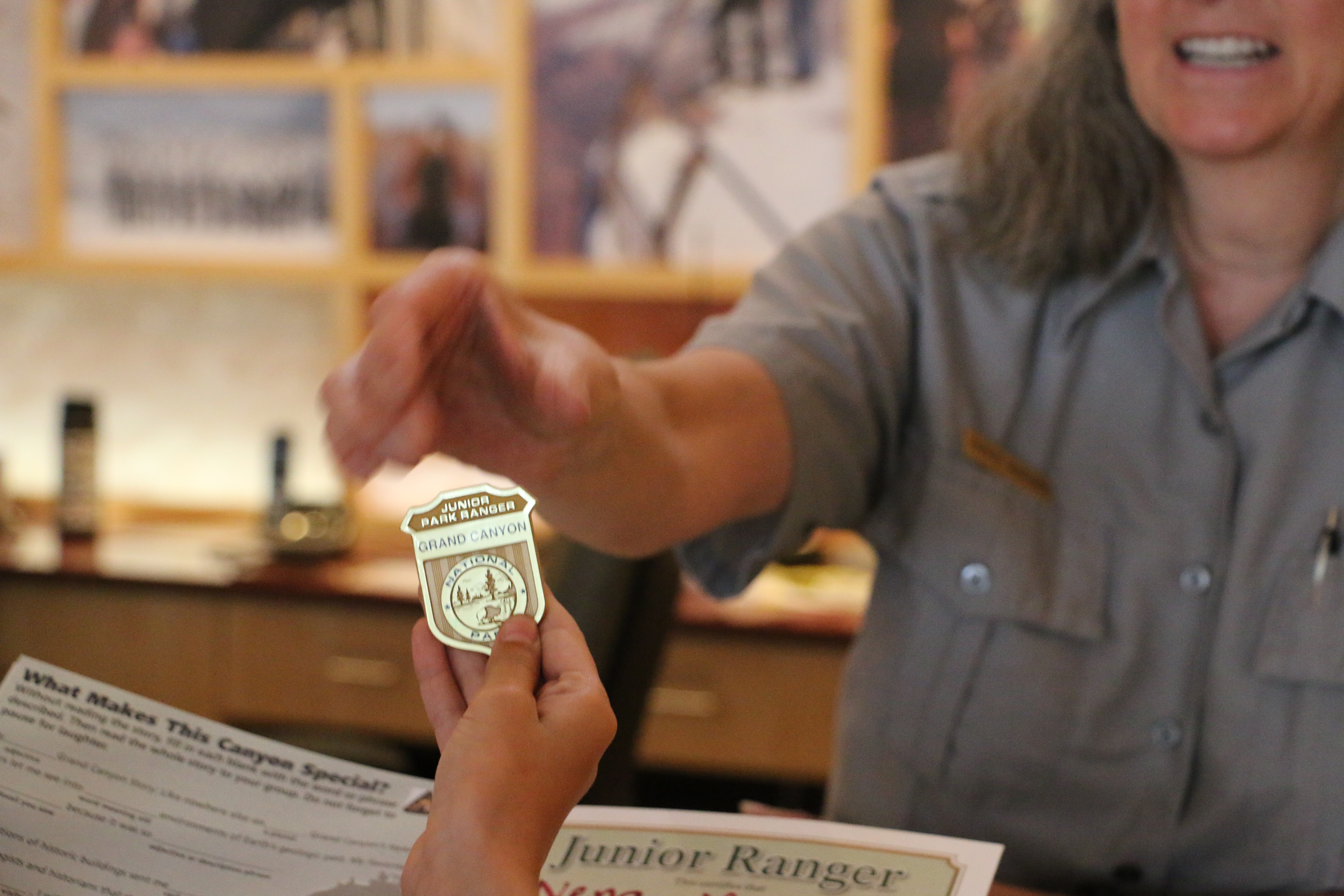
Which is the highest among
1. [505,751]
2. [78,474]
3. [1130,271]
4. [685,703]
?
[1130,271]

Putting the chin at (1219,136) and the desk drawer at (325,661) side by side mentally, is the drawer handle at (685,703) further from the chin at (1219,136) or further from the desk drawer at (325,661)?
→ the chin at (1219,136)

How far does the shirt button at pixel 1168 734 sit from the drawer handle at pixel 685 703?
975 mm

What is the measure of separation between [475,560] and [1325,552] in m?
0.65

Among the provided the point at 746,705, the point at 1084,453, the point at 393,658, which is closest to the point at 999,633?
the point at 1084,453

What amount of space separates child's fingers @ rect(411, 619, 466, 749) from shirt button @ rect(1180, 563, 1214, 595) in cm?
61

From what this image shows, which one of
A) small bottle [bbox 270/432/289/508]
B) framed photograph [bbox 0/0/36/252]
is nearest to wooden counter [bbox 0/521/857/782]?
small bottle [bbox 270/432/289/508]

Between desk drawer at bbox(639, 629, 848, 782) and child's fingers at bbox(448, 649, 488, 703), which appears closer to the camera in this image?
child's fingers at bbox(448, 649, 488, 703)

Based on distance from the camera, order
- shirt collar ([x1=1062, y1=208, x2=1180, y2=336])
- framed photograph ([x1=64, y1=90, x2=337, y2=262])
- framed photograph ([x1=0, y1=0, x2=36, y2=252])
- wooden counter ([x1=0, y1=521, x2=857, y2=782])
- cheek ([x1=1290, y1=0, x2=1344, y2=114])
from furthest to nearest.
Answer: framed photograph ([x1=0, y1=0, x2=36, y2=252]) → framed photograph ([x1=64, y1=90, x2=337, y2=262]) → wooden counter ([x1=0, y1=521, x2=857, y2=782]) → shirt collar ([x1=1062, y1=208, x2=1180, y2=336]) → cheek ([x1=1290, y1=0, x2=1344, y2=114])

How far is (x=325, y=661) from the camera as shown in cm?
191

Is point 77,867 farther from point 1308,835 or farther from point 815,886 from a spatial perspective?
point 1308,835

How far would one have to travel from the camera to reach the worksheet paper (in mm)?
486

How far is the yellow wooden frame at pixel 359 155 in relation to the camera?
2092mm

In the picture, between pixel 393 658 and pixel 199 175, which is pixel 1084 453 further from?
pixel 199 175

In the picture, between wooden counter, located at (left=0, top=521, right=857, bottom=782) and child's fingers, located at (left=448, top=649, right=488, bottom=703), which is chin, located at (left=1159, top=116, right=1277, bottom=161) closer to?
child's fingers, located at (left=448, top=649, right=488, bottom=703)
